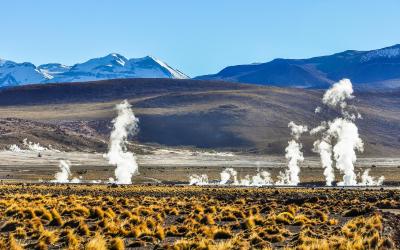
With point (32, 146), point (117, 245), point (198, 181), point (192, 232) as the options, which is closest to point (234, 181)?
point (198, 181)

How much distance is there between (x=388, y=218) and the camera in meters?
22.5

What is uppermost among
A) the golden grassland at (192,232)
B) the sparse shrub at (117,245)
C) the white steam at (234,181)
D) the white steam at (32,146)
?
the sparse shrub at (117,245)

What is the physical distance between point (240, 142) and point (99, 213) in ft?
553

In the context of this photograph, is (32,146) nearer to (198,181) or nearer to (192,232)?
(198,181)

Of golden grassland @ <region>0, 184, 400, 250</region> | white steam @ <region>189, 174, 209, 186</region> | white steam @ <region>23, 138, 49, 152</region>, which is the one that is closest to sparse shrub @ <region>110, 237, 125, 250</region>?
golden grassland @ <region>0, 184, 400, 250</region>

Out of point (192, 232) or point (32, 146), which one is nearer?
point (192, 232)

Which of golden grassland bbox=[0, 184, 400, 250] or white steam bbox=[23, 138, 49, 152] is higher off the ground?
golden grassland bbox=[0, 184, 400, 250]

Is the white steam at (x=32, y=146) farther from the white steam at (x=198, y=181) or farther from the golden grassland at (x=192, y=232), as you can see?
the golden grassland at (x=192, y=232)

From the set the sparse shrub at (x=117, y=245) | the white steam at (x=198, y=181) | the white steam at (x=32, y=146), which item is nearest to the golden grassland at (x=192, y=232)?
the sparse shrub at (x=117, y=245)

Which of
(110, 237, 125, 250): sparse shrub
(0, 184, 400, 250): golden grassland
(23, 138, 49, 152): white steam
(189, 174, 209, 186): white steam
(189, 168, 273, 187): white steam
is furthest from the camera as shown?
(23, 138, 49, 152): white steam

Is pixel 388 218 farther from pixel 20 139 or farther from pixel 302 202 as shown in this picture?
pixel 20 139

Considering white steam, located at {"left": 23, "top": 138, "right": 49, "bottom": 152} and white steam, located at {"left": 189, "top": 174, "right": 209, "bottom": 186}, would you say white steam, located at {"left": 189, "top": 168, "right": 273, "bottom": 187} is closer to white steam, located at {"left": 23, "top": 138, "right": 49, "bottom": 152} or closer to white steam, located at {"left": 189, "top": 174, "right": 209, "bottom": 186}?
white steam, located at {"left": 189, "top": 174, "right": 209, "bottom": 186}

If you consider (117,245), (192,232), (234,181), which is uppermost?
(117,245)

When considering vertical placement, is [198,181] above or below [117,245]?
below
